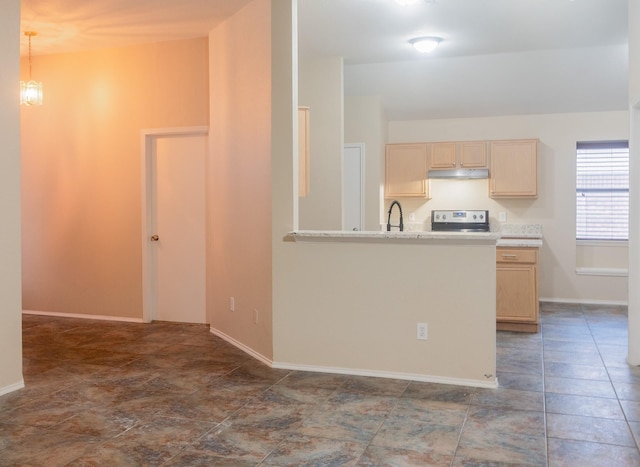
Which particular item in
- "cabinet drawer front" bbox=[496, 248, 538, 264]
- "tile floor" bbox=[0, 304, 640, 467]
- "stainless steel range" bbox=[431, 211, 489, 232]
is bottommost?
"tile floor" bbox=[0, 304, 640, 467]

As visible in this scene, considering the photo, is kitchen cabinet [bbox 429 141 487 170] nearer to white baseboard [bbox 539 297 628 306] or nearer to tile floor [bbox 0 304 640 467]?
white baseboard [bbox 539 297 628 306]

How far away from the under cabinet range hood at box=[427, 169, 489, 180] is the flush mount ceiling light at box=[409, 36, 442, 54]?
2064 mm

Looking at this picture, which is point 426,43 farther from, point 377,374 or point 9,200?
point 9,200

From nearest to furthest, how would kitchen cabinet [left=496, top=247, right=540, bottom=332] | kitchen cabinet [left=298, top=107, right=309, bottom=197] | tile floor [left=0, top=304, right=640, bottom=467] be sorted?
tile floor [left=0, top=304, right=640, bottom=467], kitchen cabinet [left=298, top=107, right=309, bottom=197], kitchen cabinet [left=496, top=247, right=540, bottom=332]

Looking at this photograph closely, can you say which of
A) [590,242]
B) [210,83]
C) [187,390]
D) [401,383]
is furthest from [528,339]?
[210,83]

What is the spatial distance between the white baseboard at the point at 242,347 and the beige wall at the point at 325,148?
1341mm

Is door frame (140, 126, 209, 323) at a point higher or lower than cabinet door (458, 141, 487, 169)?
lower

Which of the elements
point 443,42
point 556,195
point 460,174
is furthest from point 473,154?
point 443,42

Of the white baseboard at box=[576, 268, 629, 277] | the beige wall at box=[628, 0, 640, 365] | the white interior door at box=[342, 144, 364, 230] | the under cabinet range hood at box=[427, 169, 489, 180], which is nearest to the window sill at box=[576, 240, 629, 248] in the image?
the white baseboard at box=[576, 268, 629, 277]

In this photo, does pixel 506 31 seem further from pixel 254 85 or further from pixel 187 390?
pixel 187 390

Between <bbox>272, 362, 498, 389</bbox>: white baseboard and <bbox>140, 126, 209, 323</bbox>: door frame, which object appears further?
<bbox>140, 126, 209, 323</bbox>: door frame

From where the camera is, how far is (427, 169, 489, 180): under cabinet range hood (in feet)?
23.7

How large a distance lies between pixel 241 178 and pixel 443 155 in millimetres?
3340

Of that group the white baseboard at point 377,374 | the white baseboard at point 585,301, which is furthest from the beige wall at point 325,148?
the white baseboard at point 585,301
